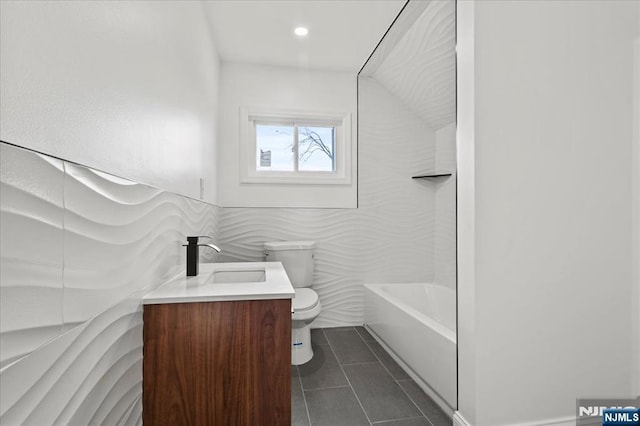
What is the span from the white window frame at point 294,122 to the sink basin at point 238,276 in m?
1.38

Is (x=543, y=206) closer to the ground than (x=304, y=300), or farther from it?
farther from it

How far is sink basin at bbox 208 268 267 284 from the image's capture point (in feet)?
5.82

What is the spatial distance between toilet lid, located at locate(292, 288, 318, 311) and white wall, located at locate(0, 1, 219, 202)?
40.8 inches

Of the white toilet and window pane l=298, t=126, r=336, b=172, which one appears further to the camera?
window pane l=298, t=126, r=336, b=172

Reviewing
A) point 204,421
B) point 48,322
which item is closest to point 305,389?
point 204,421

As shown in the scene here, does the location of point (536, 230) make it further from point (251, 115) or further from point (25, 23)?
point (251, 115)

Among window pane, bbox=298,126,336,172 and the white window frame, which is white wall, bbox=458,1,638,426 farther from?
window pane, bbox=298,126,336,172

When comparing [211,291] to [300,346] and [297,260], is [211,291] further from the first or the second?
[297,260]

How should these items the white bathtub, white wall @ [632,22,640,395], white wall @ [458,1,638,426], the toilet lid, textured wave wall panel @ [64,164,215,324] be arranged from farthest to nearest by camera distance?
the toilet lid
the white bathtub
white wall @ [632,22,640,395]
white wall @ [458,1,638,426]
textured wave wall panel @ [64,164,215,324]

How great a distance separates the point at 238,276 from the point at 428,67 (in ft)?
7.26

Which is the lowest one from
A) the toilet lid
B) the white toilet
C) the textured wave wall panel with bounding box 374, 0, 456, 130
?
the toilet lid

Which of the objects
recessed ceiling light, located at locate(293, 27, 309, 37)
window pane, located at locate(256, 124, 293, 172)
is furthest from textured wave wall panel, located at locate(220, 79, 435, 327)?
recessed ceiling light, located at locate(293, 27, 309, 37)

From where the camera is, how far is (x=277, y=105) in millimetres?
3084

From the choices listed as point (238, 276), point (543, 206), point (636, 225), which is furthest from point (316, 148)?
point (636, 225)
